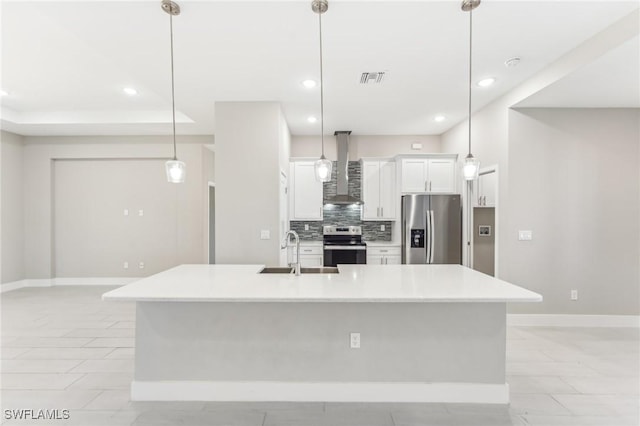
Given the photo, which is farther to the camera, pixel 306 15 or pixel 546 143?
pixel 546 143

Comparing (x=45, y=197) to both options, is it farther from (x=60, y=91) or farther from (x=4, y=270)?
(x=60, y=91)

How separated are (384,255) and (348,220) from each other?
99cm

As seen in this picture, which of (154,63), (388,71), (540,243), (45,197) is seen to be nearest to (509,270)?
(540,243)

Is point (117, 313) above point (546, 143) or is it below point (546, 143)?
below

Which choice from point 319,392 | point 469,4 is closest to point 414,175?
point 469,4

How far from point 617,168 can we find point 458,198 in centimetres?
184

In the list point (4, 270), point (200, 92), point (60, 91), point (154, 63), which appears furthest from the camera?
point (4, 270)

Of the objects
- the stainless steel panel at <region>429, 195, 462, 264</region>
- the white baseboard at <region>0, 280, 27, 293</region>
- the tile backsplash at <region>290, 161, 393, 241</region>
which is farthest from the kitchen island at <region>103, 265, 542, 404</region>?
the white baseboard at <region>0, 280, 27, 293</region>

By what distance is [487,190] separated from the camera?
4301 mm

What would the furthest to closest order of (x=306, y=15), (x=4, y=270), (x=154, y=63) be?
(x=4, y=270) → (x=154, y=63) → (x=306, y=15)

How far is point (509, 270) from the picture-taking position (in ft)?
12.4

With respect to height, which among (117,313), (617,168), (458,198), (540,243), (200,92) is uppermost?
(200,92)

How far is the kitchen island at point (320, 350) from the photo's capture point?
228 centimetres

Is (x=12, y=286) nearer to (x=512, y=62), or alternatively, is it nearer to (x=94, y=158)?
(x=94, y=158)
